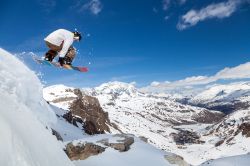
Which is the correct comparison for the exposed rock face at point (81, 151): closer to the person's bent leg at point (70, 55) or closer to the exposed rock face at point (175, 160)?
the exposed rock face at point (175, 160)

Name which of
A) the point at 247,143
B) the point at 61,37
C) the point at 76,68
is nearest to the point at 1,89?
the point at 61,37

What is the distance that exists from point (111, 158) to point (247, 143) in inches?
6734

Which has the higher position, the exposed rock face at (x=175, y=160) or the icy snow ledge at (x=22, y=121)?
the icy snow ledge at (x=22, y=121)

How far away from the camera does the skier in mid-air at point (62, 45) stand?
1831cm

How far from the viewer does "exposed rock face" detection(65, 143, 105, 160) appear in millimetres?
30653

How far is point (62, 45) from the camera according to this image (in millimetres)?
18750

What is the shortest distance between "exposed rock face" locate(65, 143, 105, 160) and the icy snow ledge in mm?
16363

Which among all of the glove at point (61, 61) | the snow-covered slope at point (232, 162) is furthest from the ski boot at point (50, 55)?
the snow-covered slope at point (232, 162)

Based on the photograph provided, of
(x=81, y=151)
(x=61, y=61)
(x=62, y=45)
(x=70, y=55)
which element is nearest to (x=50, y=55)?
(x=61, y=61)

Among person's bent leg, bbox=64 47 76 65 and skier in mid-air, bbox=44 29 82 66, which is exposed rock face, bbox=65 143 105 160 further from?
skier in mid-air, bbox=44 29 82 66

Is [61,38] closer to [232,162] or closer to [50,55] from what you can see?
[50,55]

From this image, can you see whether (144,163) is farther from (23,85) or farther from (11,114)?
(11,114)

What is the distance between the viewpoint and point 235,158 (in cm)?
4172

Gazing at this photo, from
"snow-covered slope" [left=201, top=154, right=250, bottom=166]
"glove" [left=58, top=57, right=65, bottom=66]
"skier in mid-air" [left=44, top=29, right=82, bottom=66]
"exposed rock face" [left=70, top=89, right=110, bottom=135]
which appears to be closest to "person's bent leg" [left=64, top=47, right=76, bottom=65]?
"skier in mid-air" [left=44, top=29, right=82, bottom=66]
